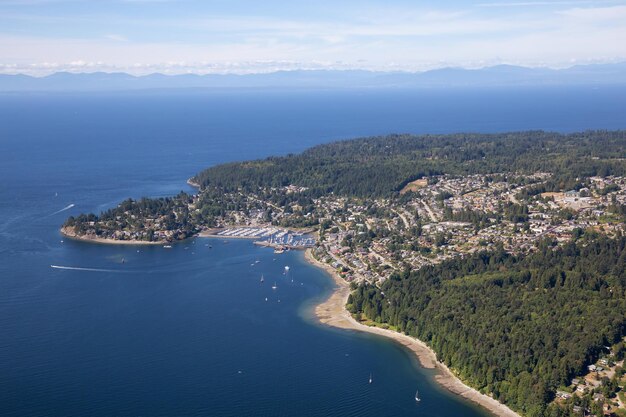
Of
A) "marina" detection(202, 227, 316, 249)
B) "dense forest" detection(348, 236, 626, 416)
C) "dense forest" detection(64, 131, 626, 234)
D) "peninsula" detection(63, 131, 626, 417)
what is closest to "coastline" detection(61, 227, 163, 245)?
"peninsula" detection(63, 131, 626, 417)

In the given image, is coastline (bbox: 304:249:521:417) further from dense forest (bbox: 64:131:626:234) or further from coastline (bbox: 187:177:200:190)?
coastline (bbox: 187:177:200:190)

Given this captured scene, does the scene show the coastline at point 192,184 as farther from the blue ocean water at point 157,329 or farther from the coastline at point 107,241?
the coastline at point 107,241

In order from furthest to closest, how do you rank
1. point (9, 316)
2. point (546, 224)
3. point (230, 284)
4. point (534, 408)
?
point (546, 224) → point (230, 284) → point (9, 316) → point (534, 408)

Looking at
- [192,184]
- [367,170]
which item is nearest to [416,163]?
[367,170]

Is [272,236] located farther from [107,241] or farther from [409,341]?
[409,341]

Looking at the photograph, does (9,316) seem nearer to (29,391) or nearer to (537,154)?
(29,391)

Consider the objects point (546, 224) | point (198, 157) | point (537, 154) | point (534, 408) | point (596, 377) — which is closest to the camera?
point (534, 408)

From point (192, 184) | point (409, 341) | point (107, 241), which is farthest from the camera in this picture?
point (192, 184)

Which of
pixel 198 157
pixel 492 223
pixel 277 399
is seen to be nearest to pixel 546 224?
pixel 492 223
